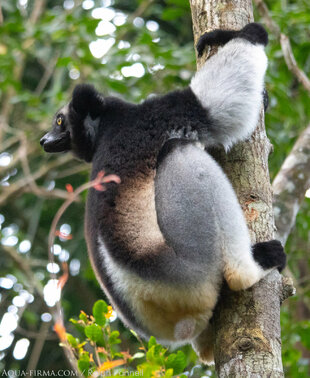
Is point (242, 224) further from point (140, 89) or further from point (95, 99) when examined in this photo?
point (140, 89)

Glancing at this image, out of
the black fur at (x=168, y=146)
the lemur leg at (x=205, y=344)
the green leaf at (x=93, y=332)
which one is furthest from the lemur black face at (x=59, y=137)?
the green leaf at (x=93, y=332)

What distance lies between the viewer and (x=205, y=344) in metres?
3.82

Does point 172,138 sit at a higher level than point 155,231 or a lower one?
higher

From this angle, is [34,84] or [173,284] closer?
[173,284]

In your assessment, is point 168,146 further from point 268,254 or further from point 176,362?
point 176,362

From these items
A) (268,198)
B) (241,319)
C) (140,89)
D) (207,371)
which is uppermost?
(268,198)

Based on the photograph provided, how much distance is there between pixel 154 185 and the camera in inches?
147

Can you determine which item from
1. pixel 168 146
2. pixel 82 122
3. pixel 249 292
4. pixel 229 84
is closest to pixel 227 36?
pixel 229 84

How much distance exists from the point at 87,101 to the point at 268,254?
2.00 meters

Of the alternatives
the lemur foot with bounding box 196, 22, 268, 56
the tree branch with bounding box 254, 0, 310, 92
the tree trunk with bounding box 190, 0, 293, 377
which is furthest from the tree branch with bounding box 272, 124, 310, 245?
the lemur foot with bounding box 196, 22, 268, 56

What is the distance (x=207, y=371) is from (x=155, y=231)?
2.25 metres

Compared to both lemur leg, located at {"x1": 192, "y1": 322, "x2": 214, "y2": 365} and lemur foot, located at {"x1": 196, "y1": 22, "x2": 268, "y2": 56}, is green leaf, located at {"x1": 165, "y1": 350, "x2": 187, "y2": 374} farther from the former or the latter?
lemur foot, located at {"x1": 196, "y1": 22, "x2": 268, "y2": 56}

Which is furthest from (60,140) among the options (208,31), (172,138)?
(208,31)

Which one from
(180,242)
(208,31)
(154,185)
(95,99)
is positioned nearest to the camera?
(180,242)
